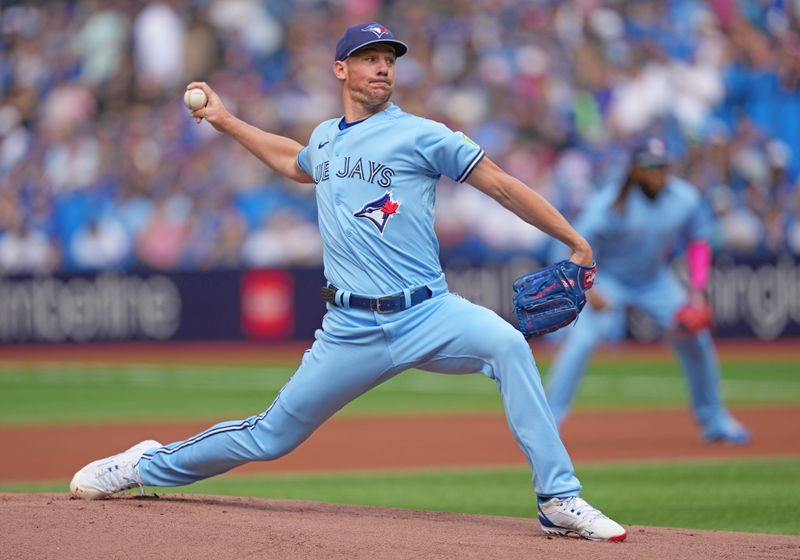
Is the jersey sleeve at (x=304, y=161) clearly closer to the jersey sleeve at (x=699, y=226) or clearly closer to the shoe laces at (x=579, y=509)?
the shoe laces at (x=579, y=509)

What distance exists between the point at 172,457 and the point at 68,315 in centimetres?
1490

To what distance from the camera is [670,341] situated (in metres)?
10.7

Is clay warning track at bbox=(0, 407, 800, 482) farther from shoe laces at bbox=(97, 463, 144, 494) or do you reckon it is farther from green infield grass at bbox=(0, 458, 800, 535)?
shoe laces at bbox=(97, 463, 144, 494)

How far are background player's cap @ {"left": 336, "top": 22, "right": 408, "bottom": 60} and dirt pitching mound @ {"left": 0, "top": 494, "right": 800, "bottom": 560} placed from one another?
213 centimetres

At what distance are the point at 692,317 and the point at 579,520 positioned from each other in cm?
500

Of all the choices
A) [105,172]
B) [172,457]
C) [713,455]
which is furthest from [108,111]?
[172,457]

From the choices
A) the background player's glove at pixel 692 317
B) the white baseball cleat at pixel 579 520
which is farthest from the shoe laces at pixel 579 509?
the background player's glove at pixel 692 317

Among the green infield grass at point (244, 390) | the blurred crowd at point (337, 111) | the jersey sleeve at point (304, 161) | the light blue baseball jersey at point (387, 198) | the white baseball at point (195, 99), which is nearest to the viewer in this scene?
the light blue baseball jersey at point (387, 198)

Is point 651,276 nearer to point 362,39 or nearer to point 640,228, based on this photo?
point 640,228

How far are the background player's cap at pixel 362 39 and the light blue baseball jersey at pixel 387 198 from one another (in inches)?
12.4

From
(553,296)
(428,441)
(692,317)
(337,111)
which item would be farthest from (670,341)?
(337,111)

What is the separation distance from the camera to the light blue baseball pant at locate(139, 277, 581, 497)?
5602mm

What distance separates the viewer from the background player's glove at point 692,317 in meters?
10.2

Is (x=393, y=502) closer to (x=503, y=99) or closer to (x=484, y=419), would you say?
(x=484, y=419)
